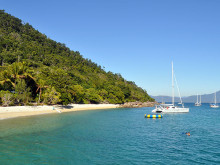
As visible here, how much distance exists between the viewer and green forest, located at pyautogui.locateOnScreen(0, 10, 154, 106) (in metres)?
53.5

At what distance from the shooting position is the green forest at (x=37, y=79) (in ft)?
176

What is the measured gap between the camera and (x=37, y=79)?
61438 millimetres

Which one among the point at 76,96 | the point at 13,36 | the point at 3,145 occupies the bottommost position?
the point at 3,145

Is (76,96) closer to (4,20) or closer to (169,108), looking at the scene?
(169,108)

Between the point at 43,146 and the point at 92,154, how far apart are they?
6.44 meters

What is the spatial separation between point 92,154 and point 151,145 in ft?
26.5

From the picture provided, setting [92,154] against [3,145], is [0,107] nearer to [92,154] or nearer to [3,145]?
[3,145]

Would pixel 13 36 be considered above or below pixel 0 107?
above

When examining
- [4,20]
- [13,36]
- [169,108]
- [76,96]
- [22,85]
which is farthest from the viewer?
[4,20]

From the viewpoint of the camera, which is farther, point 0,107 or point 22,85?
point 22,85

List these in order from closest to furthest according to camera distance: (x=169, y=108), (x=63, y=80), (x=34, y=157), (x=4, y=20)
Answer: (x=34, y=157) → (x=169, y=108) → (x=63, y=80) → (x=4, y=20)

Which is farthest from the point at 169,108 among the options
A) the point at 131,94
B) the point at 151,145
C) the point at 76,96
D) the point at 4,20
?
the point at 4,20

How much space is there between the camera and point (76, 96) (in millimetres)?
77125

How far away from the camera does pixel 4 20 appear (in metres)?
146
